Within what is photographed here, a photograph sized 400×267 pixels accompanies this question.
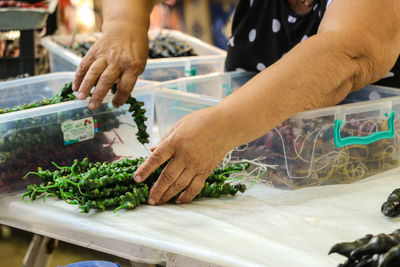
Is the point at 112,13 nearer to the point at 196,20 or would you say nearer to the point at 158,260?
the point at 158,260

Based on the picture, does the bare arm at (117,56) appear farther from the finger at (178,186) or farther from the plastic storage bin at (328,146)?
the finger at (178,186)

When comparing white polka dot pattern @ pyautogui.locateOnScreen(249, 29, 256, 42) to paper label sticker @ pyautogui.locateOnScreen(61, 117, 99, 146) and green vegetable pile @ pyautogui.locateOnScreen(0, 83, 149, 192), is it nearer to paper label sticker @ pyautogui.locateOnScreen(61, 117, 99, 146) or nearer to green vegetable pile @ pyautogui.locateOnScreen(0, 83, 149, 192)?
green vegetable pile @ pyautogui.locateOnScreen(0, 83, 149, 192)

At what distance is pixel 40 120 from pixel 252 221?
688 mm

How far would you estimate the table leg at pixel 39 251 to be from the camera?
4.58ft

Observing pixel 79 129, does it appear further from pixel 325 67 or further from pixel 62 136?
pixel 325 67

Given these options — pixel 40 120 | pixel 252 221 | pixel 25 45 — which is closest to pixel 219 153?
pixel 252 221

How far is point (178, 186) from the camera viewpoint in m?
1.23

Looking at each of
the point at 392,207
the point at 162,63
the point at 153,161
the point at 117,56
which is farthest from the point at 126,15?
the point at 392,207

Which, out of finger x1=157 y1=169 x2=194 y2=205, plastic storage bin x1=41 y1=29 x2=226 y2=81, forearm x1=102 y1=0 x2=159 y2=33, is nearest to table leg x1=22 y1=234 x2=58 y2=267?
finger x1=157 y1=169 x2=194 y2=205

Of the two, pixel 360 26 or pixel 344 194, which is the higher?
pixel 360 26

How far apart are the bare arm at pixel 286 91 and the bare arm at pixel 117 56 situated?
418 mm

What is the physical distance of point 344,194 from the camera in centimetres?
135

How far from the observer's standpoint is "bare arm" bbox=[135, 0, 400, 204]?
118 centimetres

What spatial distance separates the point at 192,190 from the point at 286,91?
0.34m
